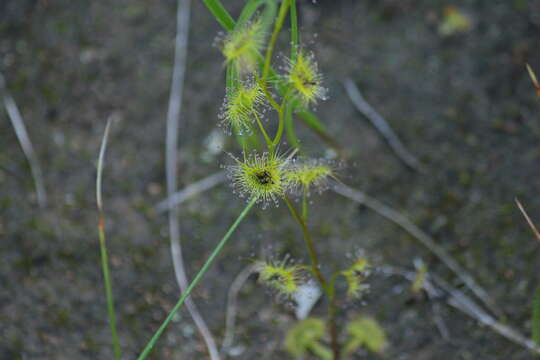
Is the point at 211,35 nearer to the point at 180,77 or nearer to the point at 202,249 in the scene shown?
the point at 180,77

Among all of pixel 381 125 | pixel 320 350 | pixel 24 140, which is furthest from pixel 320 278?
pixel 24 140

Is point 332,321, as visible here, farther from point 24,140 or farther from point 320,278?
point 24,140

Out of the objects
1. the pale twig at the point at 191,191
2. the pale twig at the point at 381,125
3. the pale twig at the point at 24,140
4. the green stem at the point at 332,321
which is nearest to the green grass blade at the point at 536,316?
the green stem at the point at 332,321

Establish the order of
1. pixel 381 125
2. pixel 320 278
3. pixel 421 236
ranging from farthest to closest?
pixel 381 125 → pixel 421 236 → pixel 320 278

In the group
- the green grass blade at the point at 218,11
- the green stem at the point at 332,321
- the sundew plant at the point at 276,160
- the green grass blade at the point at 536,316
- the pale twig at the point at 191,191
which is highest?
the pale twig at the point at 191,191

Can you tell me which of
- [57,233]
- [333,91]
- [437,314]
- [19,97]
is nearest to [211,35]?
[333,91]

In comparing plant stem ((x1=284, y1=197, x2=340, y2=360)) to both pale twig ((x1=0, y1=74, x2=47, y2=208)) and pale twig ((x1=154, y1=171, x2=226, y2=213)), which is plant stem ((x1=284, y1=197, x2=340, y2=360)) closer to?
pale twig ((x1=154, y1=171, x2=226, y2=213))

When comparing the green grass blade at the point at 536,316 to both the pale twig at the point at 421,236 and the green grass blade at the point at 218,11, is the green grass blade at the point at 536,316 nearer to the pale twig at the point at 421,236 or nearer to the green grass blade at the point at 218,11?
the pale twig at the point at 421,236
